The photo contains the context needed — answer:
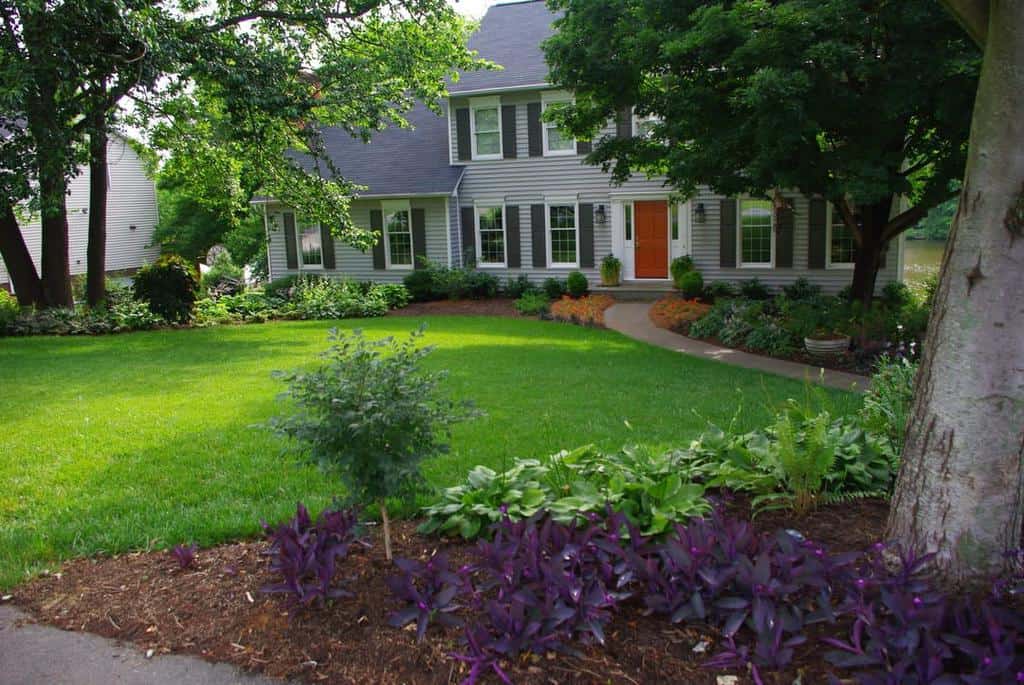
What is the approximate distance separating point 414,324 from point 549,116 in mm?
5075

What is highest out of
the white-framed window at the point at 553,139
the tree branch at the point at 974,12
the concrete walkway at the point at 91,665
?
the white-framed window at the point at 553,139

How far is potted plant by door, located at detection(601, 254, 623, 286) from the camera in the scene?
20.0 meters

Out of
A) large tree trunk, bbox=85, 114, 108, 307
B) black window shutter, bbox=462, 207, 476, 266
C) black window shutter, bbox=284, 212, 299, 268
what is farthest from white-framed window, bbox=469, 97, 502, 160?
large tree trunk, bbox=85, 114, 108, 307

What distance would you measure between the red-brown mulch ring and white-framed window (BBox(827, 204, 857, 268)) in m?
7.42

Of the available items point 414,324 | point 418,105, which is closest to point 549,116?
point 414,324

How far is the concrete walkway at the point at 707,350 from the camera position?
981 centimetres

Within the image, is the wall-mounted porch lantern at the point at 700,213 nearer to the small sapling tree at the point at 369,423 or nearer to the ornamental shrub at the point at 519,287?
the ornamental shrub at the point at 519,287

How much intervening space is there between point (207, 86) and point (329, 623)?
12591mm

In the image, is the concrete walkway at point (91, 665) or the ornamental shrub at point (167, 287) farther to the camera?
the ornamental shrub at point (167, 287)

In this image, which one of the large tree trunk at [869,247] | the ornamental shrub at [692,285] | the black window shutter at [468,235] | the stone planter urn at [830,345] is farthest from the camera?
the black window shutter at [468,235]

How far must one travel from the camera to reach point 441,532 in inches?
157

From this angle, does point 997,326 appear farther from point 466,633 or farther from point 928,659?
point 466,633

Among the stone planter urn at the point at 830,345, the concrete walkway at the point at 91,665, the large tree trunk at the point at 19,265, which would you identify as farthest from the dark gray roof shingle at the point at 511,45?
the concrete walkway at the point at 91,665

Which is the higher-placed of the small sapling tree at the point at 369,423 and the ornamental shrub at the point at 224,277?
the ornamental shrub at the point at 224,277
